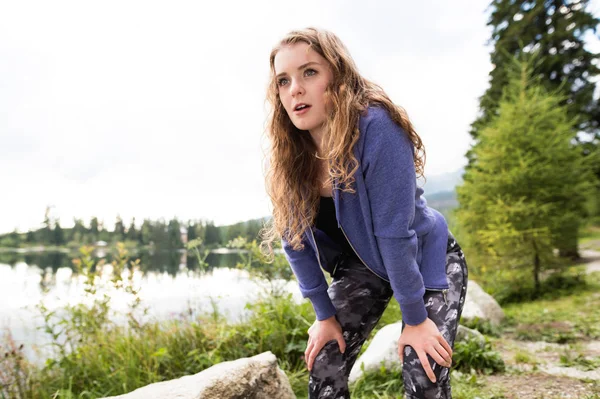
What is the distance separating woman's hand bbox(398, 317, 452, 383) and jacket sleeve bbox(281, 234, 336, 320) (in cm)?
37

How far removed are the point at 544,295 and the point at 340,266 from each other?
678 centimetres

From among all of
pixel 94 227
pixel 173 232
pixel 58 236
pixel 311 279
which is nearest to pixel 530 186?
pixel 173 232

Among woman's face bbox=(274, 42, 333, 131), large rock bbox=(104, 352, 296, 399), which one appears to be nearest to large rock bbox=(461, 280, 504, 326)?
large rock bbox=(104, 352, 296, 399)

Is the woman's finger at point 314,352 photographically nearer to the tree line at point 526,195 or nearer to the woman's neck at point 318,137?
the woman's neck at point 318,137

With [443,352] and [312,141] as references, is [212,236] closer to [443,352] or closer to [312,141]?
[312,141]

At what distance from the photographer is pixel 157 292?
427cm

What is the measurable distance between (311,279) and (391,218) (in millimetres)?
531

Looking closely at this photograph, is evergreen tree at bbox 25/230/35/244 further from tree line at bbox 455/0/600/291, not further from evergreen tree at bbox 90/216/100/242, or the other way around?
tree line at bbox 455/0/600/291

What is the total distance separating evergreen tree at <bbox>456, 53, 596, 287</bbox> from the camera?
24.1ft

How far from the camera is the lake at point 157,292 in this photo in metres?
3.75

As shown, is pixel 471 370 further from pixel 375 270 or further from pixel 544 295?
pixel 544 295

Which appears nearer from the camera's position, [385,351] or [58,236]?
[385,351]

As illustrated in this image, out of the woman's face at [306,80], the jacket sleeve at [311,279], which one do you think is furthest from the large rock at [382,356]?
the woman's face at [306,80]

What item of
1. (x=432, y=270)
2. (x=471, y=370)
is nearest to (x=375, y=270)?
(x=432, y=270)
